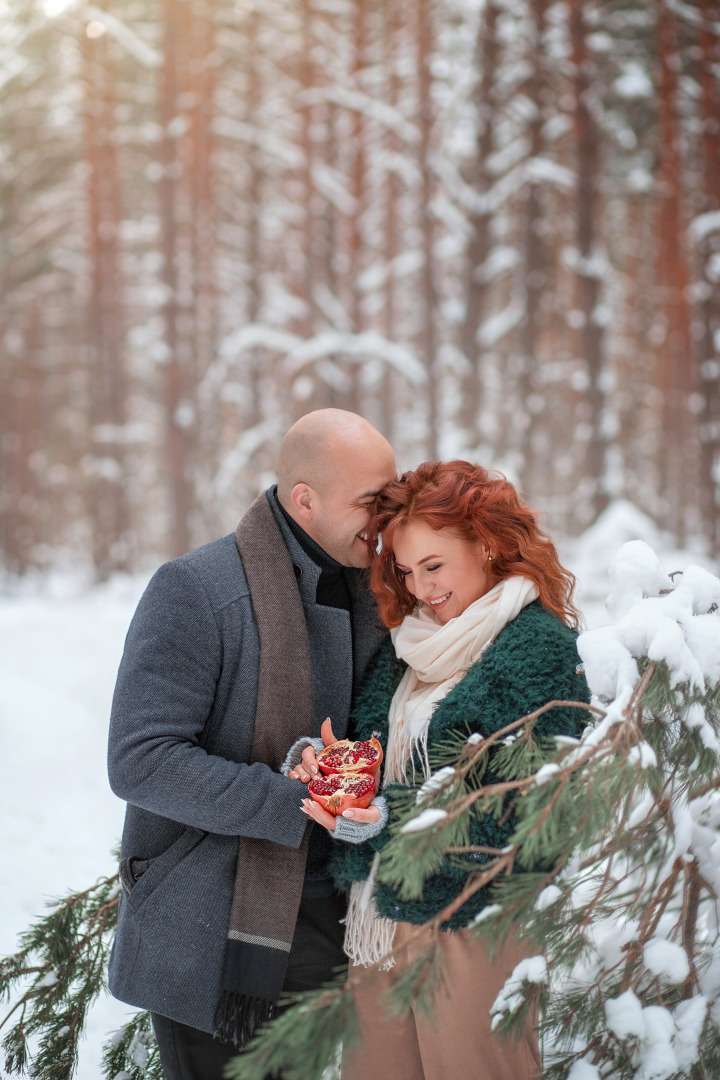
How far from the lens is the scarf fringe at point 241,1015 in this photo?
195 cm

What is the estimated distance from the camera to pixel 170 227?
36.8ft

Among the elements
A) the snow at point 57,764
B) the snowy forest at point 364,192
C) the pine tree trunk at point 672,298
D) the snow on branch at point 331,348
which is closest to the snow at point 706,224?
the snowy forest at point 364,192

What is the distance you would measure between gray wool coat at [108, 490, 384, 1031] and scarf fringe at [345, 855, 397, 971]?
23 cm

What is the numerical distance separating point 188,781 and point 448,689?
0.67 meters

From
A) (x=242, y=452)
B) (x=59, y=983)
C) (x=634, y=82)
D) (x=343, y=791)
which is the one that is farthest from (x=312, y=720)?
(x=634, y=82)

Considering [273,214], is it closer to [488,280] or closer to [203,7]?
[203,7]

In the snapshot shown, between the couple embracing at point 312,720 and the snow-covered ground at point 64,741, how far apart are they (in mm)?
1342

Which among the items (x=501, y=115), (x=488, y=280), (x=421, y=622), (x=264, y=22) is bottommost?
(x=421, y=622)

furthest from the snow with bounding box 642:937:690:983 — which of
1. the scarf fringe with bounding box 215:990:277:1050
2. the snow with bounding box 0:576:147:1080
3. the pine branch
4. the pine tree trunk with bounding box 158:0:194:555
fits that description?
the pine tree trunk with bounding box 158:0:194:555

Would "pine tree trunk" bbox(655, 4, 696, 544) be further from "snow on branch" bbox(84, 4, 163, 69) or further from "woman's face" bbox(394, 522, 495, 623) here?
"woman's face" bbox(394, 522, 495, 623)

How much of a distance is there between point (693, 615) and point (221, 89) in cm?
1341

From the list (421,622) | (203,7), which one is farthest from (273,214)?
(421,622)

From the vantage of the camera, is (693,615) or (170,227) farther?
(170,227)

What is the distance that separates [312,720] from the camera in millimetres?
2166
